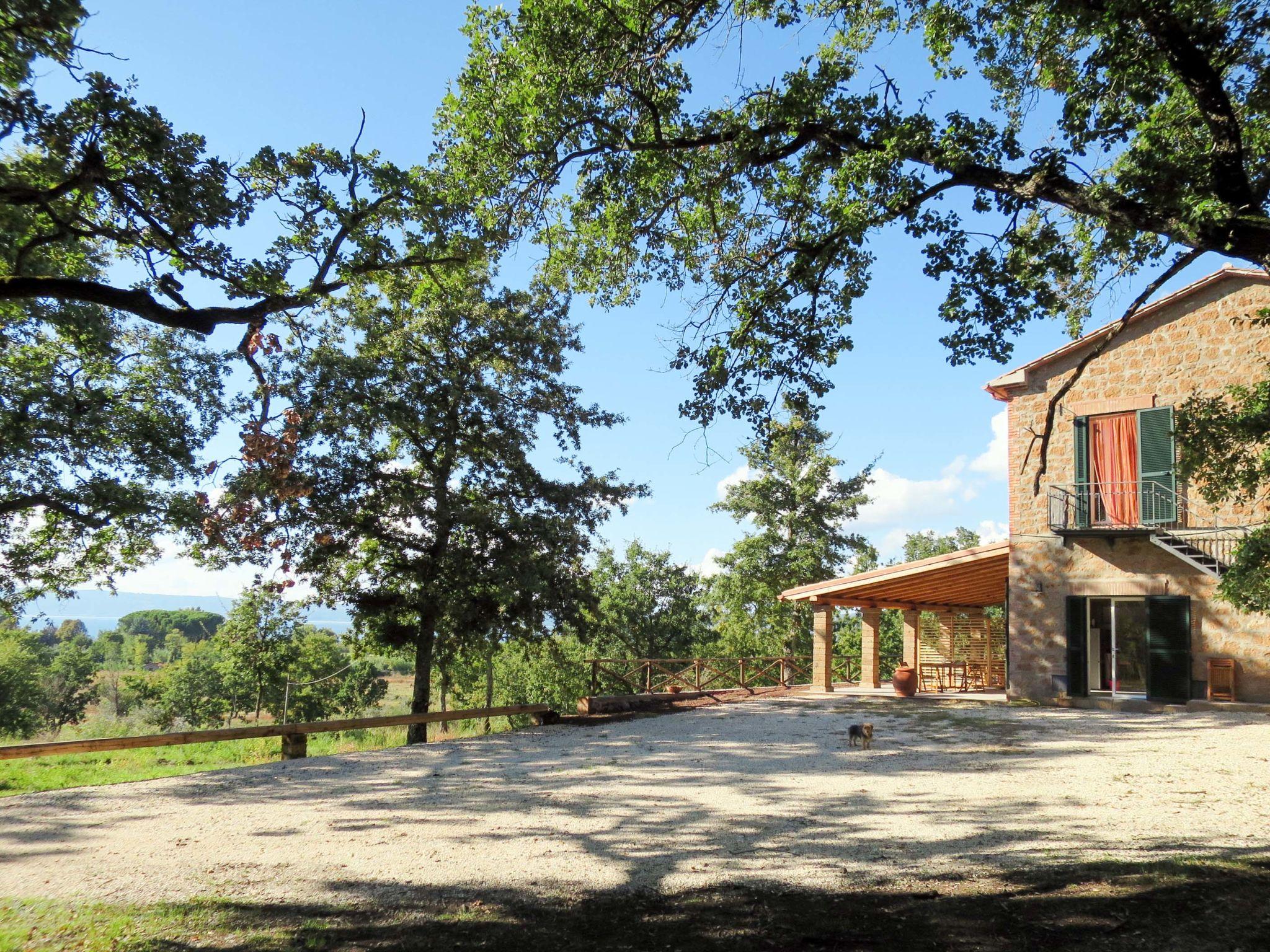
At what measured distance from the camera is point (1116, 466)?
15.4 metres

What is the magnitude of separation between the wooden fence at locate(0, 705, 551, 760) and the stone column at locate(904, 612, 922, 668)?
1146 cm

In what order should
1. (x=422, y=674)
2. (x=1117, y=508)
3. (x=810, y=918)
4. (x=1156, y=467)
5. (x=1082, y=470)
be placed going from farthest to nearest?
1. (x=422, y=674)
2. (x=1082, y=470)
3. (x=1117, y=508)
4. (x=1156, y=467)
5. (x=810, y=918)

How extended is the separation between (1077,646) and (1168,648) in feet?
4.68

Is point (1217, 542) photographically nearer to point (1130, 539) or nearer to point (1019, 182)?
point (1130, 539)

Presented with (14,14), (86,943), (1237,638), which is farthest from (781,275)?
(1237,638)

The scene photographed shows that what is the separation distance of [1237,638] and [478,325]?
14.3 m

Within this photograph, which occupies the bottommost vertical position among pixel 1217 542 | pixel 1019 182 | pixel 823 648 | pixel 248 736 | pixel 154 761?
pixel 154 761

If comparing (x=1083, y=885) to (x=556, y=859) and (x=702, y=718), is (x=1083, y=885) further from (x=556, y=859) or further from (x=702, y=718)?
(x=702, y=718)

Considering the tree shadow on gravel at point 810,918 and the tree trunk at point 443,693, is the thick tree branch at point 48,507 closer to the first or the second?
the tree trunk at point 443,693

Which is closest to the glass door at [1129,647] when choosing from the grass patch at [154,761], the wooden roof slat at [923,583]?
the wooden roof slat at [923,583]

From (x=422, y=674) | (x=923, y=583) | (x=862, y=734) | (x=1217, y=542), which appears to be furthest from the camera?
(x=923, y=583)

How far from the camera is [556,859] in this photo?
20.7 feet

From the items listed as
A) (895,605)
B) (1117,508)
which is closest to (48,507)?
(895,605)

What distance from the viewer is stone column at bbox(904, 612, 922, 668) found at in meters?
21.9
